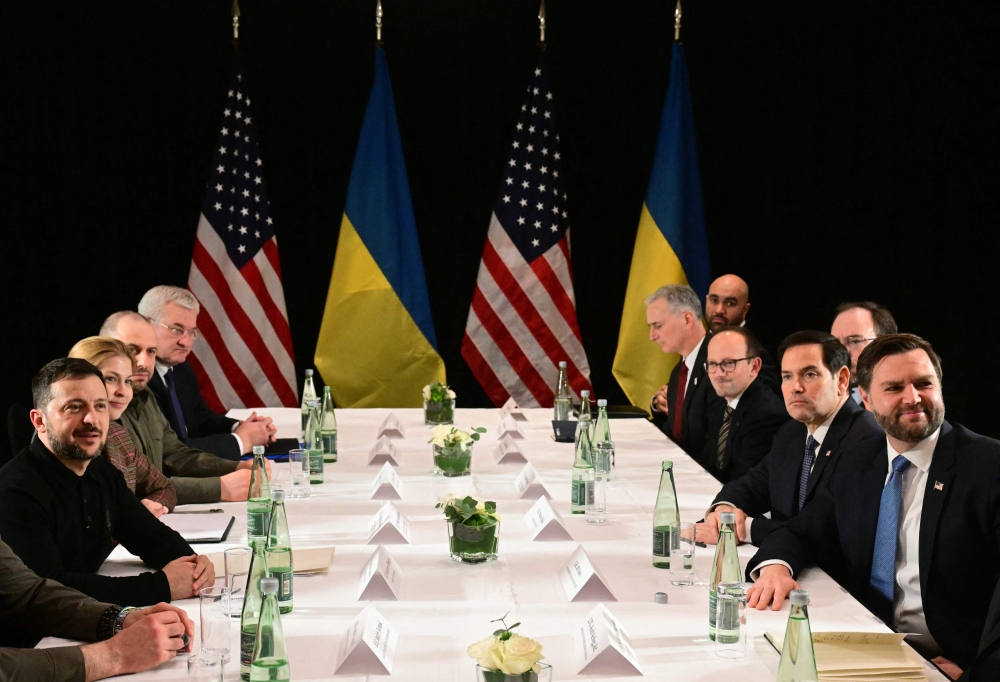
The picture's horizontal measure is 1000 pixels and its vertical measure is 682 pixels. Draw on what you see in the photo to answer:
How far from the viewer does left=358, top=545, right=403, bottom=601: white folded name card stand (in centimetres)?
241

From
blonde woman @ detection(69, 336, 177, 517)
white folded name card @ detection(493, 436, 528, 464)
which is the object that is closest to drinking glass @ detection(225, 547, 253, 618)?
blonde woman @ detection(69, 336, 177, 517)

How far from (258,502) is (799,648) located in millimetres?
1624

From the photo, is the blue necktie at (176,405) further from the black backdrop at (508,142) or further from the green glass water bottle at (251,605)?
the green glass water bottle at (251,605)

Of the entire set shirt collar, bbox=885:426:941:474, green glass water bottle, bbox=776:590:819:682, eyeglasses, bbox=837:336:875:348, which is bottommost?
green glass water bottle, bbox=776:590:819:682

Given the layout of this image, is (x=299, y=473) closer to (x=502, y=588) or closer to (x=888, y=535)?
(x=502, y=588)

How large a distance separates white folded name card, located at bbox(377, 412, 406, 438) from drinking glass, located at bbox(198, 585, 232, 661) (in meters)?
2.57

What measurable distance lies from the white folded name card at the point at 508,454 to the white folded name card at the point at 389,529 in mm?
1043

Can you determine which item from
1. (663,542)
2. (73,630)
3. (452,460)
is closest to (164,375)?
(452,460)

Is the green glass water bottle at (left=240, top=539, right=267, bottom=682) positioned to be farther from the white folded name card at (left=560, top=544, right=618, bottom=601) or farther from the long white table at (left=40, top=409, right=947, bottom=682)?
the white folded name card at (left=560, top=544, right=618, bottom=601)

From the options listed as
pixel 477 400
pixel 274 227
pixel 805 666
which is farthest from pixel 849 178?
pixel 805 666

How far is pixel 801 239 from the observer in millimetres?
6594

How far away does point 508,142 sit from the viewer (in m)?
6.89

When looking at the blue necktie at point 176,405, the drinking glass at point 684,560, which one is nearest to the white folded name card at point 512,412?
Answer: the blue necktie at point 176,405

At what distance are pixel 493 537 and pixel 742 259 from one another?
4526mm
